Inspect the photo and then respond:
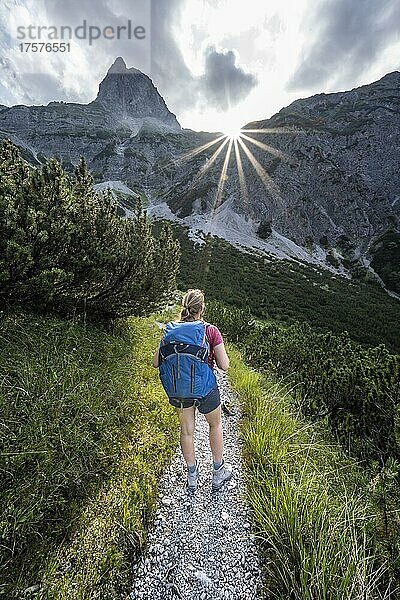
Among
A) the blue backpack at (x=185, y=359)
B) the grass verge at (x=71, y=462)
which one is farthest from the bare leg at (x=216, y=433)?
the grass verge at (x=71, y=462)

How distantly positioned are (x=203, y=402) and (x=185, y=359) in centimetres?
54

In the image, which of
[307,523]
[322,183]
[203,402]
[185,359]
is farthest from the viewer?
[322,183]

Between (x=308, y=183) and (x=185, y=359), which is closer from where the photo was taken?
(x=185, y=359)

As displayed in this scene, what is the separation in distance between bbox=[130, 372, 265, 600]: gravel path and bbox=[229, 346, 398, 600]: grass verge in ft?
0.50

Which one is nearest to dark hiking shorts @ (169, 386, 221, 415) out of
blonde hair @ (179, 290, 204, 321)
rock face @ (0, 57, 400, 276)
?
blonde hair @ (179, 290, 204, 321)

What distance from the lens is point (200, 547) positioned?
2656 millimetres

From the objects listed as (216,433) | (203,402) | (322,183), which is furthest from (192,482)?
(322,183)

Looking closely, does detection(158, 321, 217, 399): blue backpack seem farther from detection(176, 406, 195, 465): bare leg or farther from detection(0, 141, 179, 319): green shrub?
detection(0, 141, 179, 319): green shrub

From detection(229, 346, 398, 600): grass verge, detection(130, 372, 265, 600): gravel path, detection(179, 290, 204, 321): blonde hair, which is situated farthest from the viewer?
detection(179, 290, 204, 321): blonde hair

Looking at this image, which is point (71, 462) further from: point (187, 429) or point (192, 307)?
point (192, 307)

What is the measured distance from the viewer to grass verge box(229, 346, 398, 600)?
214 cm

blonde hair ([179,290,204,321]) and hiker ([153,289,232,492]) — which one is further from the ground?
blonde hair ([179,290,204,321])

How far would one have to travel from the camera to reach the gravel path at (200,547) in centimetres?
231

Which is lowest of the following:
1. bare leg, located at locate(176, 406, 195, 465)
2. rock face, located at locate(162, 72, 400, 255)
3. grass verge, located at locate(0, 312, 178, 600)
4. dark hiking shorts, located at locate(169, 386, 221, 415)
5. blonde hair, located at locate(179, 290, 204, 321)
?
grass verge, located at locate(0, 312, 178, 600)
